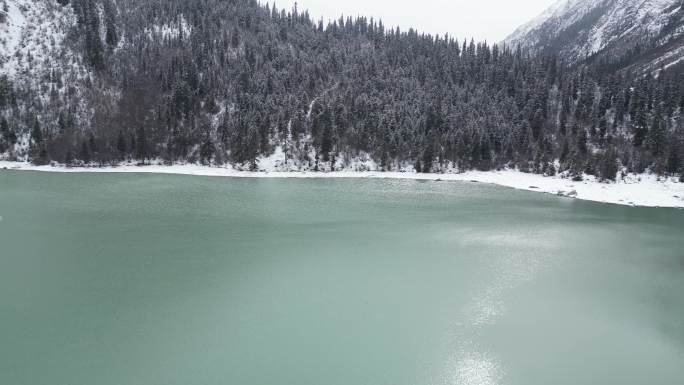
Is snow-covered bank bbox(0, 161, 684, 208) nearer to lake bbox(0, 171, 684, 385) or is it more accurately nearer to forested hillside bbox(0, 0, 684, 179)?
forested hillside bbox(0, 0, 684, 179)

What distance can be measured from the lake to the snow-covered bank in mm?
20638

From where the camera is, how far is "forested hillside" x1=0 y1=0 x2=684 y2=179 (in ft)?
385

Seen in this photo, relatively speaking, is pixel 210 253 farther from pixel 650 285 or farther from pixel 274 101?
pixel 274 101

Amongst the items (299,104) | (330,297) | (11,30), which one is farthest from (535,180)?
(11,30)

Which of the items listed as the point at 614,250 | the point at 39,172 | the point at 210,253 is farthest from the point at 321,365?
the point at 39,172

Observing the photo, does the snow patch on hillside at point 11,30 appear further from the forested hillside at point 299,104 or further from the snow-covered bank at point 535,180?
the snow-covered bank at point 535,180

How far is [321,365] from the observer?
24.0m

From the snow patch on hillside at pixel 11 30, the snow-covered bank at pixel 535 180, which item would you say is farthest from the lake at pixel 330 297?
the snow patch on hillside at pixel 11 30

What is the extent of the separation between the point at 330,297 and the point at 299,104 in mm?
102364

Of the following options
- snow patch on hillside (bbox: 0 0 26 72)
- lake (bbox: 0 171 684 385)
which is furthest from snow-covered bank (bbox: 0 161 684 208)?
snow patch on hillside (bbox: 0 0 26 72)

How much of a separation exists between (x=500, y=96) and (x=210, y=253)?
12923 centimetres

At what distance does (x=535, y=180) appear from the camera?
102625mm

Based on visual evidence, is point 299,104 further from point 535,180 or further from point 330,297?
point 330,297

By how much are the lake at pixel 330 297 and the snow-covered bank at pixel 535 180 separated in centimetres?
2064
